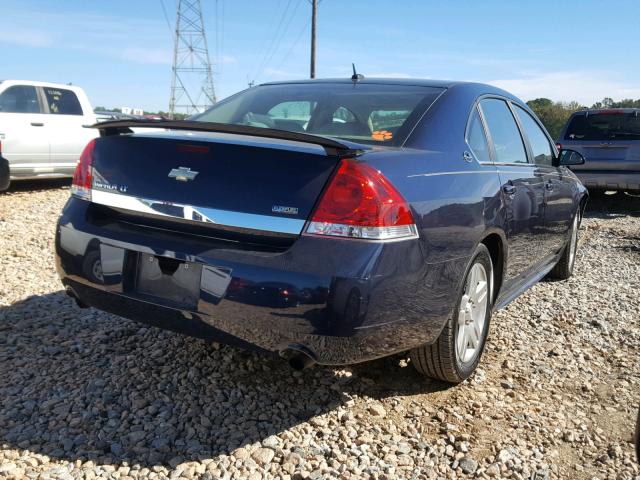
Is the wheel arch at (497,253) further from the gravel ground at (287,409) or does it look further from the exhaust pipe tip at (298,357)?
the exhaust pipe tip at (298,357)

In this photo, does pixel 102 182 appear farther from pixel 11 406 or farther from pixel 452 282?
pixel 452 282

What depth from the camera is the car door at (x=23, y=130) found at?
859 centimetres

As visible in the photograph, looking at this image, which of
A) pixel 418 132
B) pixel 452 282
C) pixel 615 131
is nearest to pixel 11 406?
pixel 452 282

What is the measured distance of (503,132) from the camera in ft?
12.1

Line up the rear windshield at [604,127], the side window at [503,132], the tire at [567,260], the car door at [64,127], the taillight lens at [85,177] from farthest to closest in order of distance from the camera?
the rear windshield at [604,127] < the car door at [64,127] < the tire at [567,260] < the side window at [503,132] < the taillight lens at [85,177]

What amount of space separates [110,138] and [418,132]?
1.40 meters

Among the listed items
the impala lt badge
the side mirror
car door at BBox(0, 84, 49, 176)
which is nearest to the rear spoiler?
the impala lt badge

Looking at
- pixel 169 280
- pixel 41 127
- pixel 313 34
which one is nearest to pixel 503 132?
pixel 169 280

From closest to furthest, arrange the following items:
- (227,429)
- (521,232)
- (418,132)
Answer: (227,429) → (418,132) → (521,232)

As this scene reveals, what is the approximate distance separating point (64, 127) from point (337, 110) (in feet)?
24.9

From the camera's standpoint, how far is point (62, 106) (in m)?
9.57

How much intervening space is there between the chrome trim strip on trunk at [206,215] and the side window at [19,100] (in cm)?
729

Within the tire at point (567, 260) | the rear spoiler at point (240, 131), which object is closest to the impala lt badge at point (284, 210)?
the rear spoiler at point (240, 131)

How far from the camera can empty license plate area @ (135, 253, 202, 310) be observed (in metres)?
2.34
